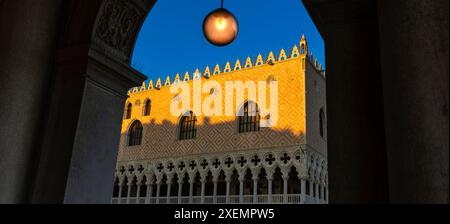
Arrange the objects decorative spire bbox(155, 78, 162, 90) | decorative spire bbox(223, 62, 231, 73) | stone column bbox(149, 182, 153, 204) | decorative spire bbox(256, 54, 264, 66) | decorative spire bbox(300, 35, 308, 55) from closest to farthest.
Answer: decorative spire bbox(300, 35, 308, 55) → decorative spire bbox(256, 54, 264, 66) → decorative spire bbox(223, 62, 231, 73) → stone column bbox(149, 182, 153, 204) → decorative spire bbox(155, 78, 162, 90)

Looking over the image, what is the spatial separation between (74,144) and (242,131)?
1520 cm

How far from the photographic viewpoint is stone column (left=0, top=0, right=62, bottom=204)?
A: 2215 mm

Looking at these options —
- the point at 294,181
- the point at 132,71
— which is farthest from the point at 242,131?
the point at 132,71

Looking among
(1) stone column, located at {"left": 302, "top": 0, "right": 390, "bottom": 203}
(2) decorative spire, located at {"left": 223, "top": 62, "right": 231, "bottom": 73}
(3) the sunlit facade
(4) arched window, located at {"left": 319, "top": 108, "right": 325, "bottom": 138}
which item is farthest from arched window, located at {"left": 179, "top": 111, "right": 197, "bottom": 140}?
(1) stone column, located at {"left": 302, "top": 0, "right": 390, "bottom": 203}

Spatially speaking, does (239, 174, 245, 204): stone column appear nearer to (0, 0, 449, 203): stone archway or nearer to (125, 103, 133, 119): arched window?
(125, 103, 133, 119): arched window

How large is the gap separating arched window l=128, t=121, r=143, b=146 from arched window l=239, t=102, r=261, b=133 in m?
6.14

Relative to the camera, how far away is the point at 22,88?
231 cm

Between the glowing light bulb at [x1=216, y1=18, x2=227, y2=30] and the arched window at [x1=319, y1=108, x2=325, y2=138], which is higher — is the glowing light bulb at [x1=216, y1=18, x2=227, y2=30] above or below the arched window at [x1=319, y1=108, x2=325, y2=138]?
below

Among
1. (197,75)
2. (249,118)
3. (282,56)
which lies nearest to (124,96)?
(249,118)

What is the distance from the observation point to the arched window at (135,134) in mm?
21203

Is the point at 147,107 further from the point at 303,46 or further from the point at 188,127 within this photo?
the point at 303,46

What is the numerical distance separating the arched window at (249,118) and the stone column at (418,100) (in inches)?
621

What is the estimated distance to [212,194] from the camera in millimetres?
19297

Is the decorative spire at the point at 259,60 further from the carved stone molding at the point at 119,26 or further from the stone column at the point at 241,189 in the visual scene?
the carved stone molding at the point at 119,26
